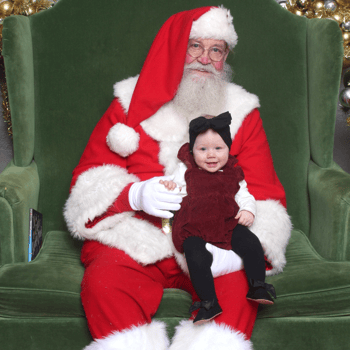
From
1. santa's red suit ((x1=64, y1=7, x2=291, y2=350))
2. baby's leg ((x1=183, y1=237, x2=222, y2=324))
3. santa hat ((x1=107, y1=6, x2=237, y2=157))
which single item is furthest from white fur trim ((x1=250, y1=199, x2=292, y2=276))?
santa hat ((x1=107, y1=6, x2=237, y2=157))

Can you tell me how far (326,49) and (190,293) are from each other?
1.31m

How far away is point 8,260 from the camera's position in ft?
5.29

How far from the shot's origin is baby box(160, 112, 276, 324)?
1.41 meters

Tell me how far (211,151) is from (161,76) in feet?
1.58

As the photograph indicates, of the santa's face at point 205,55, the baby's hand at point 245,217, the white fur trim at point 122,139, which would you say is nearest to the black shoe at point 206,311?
the baby's hand at point 245,217

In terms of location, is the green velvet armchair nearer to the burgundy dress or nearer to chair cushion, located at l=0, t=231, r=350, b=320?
chair cushion, located at l=0, t=231, r=350, b=320

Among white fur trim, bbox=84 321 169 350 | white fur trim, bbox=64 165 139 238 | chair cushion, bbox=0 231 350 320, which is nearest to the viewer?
white fur trim, bbox=84 321 169 350

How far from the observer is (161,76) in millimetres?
1775

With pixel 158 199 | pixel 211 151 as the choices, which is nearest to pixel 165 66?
pixel 211 151

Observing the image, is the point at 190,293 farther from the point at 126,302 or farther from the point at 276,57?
the point at 276,57

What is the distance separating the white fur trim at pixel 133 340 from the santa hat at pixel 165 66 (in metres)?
0.74

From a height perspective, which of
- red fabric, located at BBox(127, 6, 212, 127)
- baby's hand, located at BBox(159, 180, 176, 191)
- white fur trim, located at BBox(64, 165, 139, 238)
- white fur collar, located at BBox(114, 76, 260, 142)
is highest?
red fabric, located at BBox(127, 6, 212, 127)

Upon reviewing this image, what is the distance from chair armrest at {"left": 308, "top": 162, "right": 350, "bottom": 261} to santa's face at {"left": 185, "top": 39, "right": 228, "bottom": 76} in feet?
2.33

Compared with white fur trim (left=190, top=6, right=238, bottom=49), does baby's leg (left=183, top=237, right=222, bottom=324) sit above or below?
below
